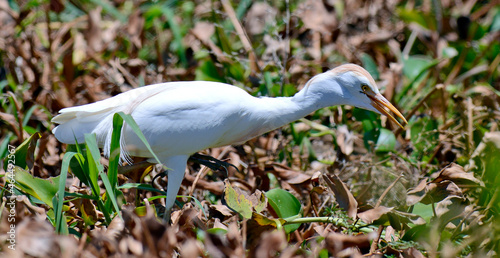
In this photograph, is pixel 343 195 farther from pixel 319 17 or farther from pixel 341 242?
pixel 319 17

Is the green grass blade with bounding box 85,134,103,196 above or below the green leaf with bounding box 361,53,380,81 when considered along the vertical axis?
above

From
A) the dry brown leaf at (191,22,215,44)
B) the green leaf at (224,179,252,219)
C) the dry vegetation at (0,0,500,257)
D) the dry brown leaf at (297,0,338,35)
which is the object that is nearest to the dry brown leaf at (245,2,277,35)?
the dry vegetation at (0,0,500,257)

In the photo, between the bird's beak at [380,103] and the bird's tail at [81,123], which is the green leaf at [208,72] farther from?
the bird's beak at [380,103]

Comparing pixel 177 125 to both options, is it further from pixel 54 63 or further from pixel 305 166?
pixel 54 63

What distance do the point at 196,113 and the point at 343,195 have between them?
1.91 ft

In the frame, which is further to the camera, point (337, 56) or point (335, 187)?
point (337, 56)

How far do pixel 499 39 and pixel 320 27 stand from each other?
119 centimetres

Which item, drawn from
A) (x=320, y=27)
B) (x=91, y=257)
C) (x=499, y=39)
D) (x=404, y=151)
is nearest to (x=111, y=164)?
(x=91, y=257)

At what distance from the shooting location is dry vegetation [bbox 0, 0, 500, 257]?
1.79 metres

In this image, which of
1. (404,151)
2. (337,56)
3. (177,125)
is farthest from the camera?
(337,56)

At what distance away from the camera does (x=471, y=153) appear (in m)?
2.62

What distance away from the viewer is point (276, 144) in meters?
2.88

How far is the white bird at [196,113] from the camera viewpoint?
2043 millimetres

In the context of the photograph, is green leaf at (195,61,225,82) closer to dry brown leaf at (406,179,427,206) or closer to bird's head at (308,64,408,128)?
bird's head at (308,64,408,128)
